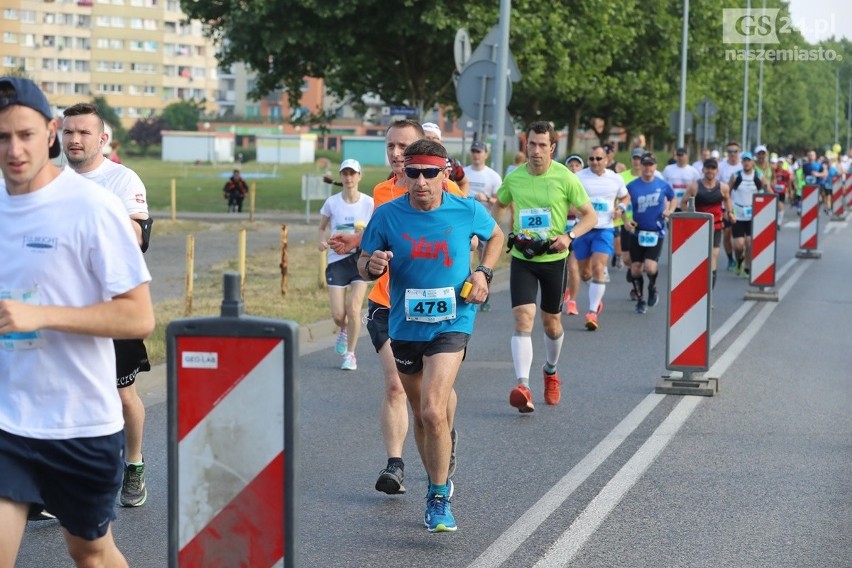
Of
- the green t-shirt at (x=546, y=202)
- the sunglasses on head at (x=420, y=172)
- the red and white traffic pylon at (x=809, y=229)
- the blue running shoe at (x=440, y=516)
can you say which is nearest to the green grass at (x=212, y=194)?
the red and white traffic pylon at (x=809, y=229)

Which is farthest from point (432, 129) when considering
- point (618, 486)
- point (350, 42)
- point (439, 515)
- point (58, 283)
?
point (350, 42)

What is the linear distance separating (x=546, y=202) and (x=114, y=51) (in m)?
143

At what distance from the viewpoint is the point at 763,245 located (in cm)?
1966

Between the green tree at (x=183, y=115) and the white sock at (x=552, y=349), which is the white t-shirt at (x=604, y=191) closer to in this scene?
the white sock at (x=552, y=349)

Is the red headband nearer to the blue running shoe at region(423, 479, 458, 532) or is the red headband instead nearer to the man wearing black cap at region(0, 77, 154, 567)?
the blue running shoe at region(423, 479, 458, 532)

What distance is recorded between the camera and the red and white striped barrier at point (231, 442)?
13.3 ft

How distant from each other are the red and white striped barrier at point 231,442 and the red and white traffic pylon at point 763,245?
16.0 metres

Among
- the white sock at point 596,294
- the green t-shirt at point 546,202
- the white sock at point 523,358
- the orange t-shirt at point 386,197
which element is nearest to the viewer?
the orange t-shirt at point 386,197

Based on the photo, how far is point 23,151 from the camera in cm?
419

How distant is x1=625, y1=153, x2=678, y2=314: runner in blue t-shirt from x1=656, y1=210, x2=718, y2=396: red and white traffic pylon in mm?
6122

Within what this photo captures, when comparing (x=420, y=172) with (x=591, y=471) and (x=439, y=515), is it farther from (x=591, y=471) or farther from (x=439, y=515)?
(x=591, y=471)

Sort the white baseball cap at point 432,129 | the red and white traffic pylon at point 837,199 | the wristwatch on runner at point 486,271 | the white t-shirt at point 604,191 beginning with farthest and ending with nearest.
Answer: the red and white traffic pylon at point 837,199 < the white t-shirt at point 604,191 < the white baseball cap at point 432,129 < the wristwatch on runner at point 486,271

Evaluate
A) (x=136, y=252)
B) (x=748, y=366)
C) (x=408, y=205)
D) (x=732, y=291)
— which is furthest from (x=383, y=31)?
(x=136, y=252)

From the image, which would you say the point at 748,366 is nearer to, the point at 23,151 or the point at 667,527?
the point at 667,527
